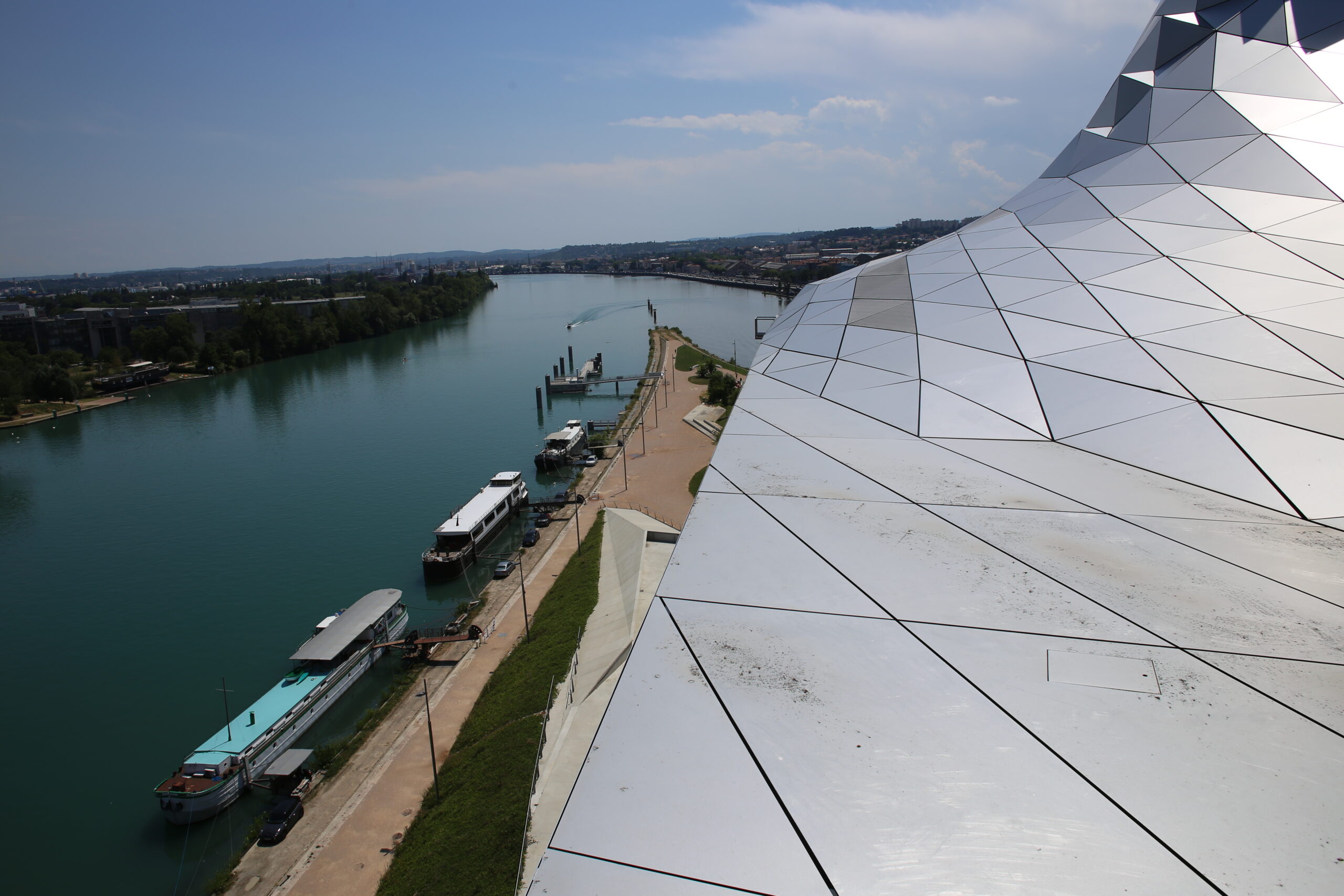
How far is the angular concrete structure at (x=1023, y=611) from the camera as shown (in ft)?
10.8

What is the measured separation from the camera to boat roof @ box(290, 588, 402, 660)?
56.0 feet

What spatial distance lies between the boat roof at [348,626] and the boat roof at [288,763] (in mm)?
2667

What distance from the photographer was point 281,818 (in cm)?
1273

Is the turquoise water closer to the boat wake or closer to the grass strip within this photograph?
the grass strip

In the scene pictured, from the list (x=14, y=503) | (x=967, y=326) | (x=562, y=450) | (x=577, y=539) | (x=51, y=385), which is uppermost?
(x=967, y=326)

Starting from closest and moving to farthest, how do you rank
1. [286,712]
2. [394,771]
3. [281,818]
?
[281,818], [394,771], [286,712]

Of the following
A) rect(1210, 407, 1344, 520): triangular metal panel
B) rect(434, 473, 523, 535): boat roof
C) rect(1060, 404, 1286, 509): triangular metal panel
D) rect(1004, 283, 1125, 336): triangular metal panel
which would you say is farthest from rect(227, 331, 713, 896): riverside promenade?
rect(1004, 283, 1125, 336): triangular metal panel

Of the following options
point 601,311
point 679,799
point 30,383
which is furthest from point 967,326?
point 601,311

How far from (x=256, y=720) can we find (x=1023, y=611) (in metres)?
16.4

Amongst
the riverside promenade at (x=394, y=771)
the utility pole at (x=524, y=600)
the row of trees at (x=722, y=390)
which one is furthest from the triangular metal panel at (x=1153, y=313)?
the row of trees at (x=722, y=390)

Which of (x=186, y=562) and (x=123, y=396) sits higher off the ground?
(x=123, y=396)

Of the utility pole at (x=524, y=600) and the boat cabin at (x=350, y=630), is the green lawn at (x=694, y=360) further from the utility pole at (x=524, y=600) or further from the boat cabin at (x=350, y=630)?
the boat cabin at (x=350, y=630)

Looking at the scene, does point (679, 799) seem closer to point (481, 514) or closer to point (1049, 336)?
point (1049, 336)

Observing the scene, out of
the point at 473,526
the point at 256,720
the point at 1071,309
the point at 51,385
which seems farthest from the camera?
the point at 51,385
